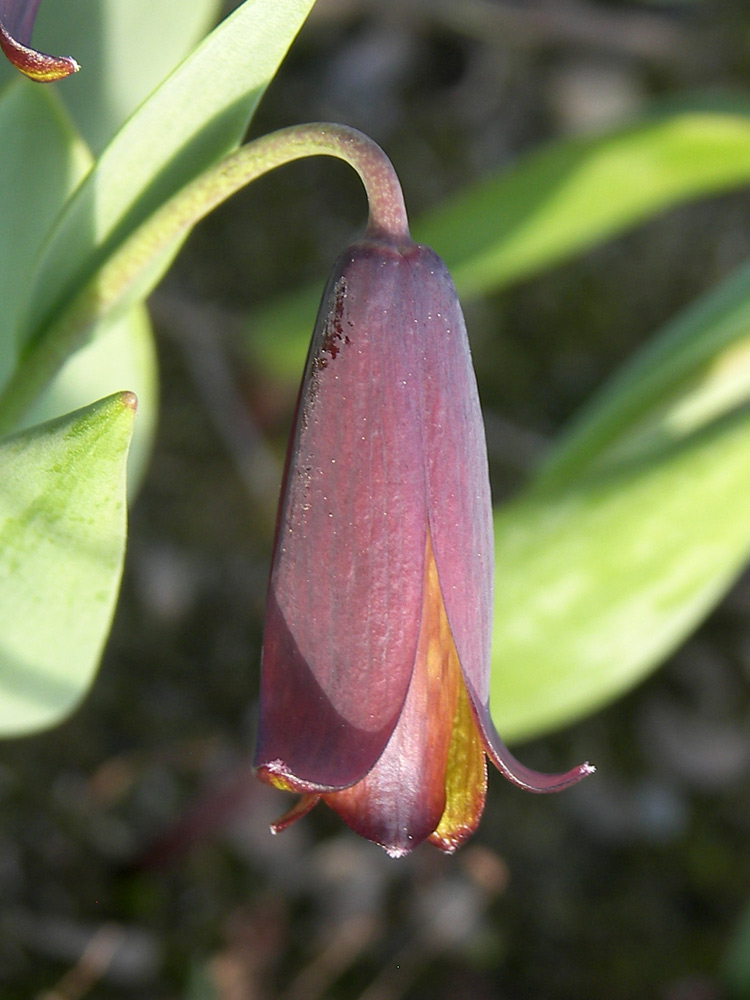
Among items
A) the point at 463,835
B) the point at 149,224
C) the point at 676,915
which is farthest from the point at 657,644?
the point at 676,915

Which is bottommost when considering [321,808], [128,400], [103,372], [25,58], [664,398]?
[321,808]

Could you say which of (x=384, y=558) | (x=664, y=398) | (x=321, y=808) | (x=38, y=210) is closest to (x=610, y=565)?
(x=664, y=398)

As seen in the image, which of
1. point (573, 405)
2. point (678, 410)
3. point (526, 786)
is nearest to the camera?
point (526, 786)

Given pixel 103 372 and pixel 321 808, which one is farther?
pixel 321 808

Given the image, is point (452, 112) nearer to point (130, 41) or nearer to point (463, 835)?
point (130, 41)

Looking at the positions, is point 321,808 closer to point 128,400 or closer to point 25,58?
point 128,400

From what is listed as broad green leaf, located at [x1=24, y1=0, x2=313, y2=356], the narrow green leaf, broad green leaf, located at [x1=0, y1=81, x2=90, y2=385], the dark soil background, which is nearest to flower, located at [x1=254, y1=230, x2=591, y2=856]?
broad green leaf, located at [x1=24, y1=0, x2=313, y2=356]

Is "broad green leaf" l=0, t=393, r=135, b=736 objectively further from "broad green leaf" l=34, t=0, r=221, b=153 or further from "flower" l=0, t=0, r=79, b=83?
"broad green leaf" l=34, t=0, r=221, b=153
